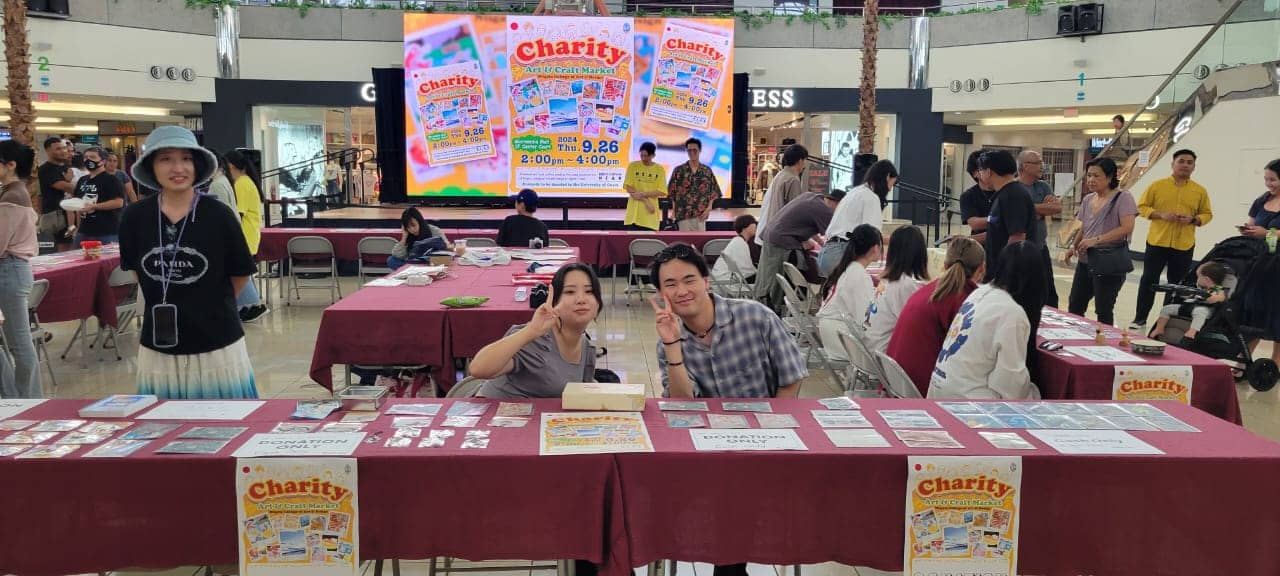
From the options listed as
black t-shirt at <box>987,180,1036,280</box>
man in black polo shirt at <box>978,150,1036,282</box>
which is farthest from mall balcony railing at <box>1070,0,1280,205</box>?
black t-shirt at <box>987,180,1036,280</box>

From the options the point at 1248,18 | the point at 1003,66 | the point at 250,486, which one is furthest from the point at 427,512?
the point at 1003,66

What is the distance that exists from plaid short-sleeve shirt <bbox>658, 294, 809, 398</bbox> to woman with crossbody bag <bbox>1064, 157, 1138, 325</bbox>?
4600mm

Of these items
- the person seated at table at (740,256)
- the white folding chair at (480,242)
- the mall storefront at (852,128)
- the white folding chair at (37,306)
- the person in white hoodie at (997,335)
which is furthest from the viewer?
the mall storefront at (852,128)

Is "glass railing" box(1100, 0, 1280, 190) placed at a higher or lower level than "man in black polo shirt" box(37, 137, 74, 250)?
higher

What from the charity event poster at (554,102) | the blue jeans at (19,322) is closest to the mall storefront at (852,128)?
the charity event poster at (554,102)

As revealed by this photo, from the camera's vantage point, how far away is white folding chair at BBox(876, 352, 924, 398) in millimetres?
3389

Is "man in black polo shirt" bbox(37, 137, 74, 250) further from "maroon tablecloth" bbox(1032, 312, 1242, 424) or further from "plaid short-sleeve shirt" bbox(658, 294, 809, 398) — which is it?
"maroon tablecloth" bbox(1032, 312, 1242, 424)

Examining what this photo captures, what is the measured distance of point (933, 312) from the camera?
3848 millimetres

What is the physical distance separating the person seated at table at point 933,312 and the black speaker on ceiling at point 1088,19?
1347 centimetres

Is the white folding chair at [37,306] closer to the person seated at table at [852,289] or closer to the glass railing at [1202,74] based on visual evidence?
the person seated at table at [852,289]

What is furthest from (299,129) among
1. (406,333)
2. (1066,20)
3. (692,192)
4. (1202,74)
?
(1202,74)

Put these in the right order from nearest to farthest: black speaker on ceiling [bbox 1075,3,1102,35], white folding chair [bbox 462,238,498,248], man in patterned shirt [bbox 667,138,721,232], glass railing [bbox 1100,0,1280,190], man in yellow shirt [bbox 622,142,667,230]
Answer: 1. white folding chair [bbox 462,238,498,248]
2. glass railing [bbox 1100,0,1280,190]
3. man in patterned shirt [bbox 667,138,721,232]
4. man in yellow shirt [bbox 622,142,667,230]
5. black speaker on ceiling [bbox 1075,3,1102,35]

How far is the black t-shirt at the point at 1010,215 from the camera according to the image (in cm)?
549

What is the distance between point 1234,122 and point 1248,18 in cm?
147
